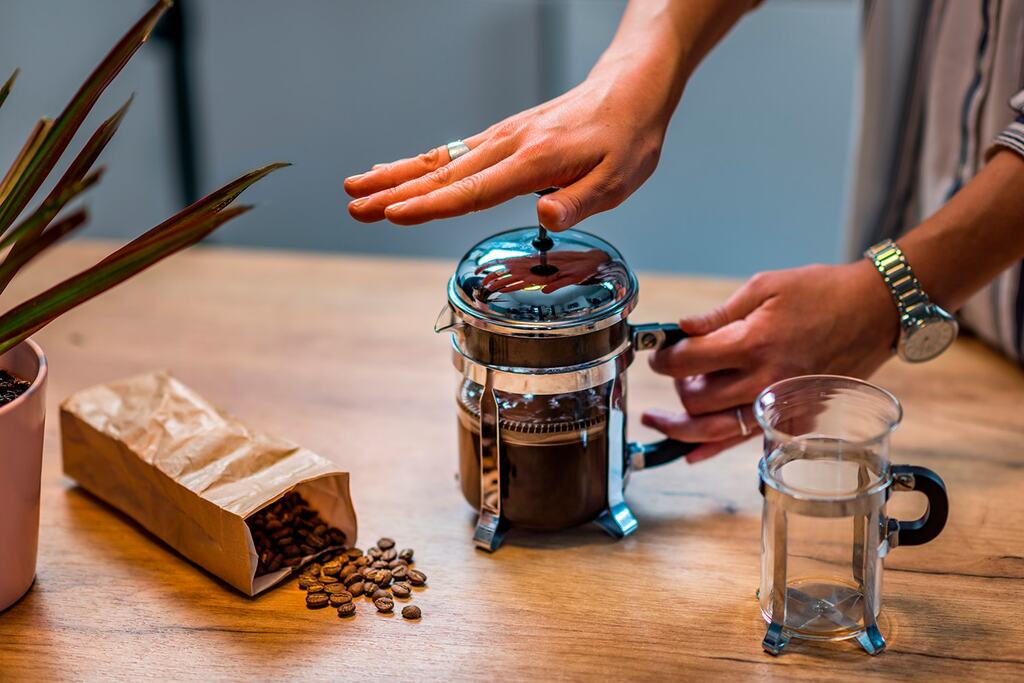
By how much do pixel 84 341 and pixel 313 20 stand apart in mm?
1586

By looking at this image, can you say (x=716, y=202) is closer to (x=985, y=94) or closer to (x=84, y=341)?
(x=985, y=94)

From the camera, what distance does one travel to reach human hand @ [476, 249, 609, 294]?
887 mm

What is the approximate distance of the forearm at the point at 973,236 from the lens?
1006 millimetres

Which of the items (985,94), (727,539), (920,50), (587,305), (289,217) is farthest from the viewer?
(289,217)

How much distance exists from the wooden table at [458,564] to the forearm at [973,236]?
0.18m

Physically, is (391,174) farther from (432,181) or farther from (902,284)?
(902,284)

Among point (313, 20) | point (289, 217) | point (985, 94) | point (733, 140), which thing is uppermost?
point (985, 94)

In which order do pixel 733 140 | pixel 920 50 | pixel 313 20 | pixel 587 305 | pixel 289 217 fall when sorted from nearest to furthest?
1. pixel 587 305
2. pixel 920 50
3. pixel 733 140
4. pixel 313 20
5. pixel 289 217

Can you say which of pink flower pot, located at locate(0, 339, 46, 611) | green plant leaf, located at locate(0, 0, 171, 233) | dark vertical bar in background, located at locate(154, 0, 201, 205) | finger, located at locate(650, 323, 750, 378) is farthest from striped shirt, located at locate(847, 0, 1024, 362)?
dark vertical bar in background, located at locate(154, 0, 201, 205)

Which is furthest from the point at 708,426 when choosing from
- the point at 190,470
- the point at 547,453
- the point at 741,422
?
the point at 190,470

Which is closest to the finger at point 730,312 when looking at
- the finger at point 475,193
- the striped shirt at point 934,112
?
the finger at point 475,193

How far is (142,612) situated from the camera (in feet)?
2.97

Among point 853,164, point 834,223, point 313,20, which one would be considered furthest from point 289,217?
point 853,164

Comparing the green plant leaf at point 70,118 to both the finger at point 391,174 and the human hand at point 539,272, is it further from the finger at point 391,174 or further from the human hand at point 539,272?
the human hand at point 539,272
